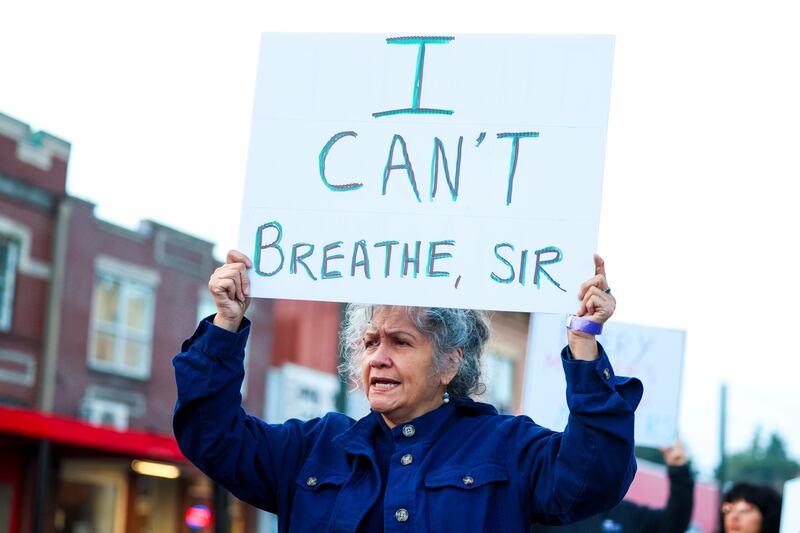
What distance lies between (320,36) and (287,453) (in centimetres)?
111

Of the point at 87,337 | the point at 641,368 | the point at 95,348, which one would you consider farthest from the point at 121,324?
the point at 641,368

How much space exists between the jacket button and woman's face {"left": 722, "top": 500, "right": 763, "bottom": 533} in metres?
3.30

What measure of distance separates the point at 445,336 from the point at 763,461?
228 feet

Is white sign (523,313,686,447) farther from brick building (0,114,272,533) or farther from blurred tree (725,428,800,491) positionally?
blurred tree (725,428,800,491)

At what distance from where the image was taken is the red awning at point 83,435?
13.1m

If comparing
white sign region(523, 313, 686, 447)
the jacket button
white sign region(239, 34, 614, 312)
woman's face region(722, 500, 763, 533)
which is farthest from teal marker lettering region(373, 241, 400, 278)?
white sign region(523, 313, 686, 447)

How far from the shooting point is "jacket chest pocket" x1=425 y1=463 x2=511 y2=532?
114 inches

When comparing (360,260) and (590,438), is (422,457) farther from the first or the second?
(360,260)

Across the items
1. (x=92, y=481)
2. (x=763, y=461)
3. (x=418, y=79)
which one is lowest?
(x=763, y=461)

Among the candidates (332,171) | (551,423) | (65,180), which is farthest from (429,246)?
(65,180)

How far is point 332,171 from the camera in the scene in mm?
3330

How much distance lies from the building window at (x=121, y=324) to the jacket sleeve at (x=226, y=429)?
743 inches

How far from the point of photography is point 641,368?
Result: 6594 millimetres

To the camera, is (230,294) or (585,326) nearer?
(585,326)
